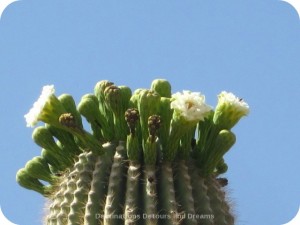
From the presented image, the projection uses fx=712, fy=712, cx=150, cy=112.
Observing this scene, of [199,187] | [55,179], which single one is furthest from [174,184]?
[55,179]

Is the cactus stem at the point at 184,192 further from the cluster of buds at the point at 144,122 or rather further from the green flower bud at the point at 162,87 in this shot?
the green flower bud at the point at 162,87

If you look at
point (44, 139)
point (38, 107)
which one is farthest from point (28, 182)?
point (38, 107)

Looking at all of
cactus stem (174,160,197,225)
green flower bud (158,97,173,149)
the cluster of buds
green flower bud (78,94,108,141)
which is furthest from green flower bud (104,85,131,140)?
cactus stem (174,160,197,225)

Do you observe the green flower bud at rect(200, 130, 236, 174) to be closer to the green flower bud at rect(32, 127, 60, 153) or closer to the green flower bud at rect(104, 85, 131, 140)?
the green flower bud at rect(104, 85, 131, 140)

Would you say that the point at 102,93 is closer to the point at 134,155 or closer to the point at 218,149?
the point at 134,155

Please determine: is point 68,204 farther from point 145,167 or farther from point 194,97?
point 194,97

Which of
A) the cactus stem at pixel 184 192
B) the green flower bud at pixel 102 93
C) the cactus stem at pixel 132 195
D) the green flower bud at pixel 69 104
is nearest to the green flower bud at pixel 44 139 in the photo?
the green flower bud at pixel 69 104
